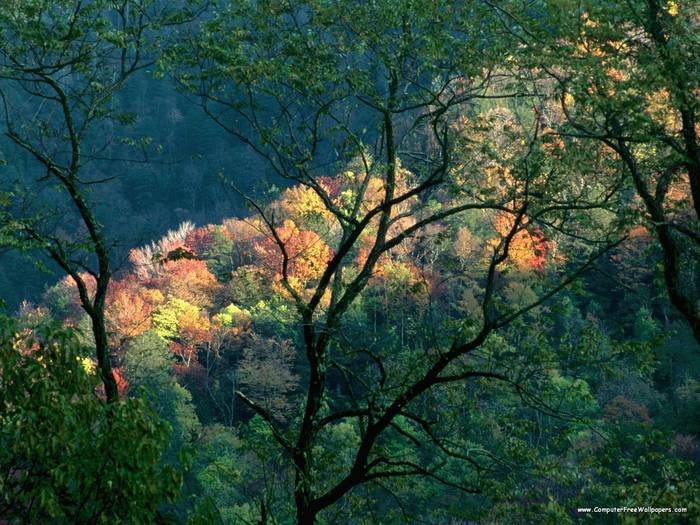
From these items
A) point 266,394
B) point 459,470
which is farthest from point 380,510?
point 266,394

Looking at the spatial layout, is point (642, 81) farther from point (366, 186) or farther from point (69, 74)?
point (69, 74)

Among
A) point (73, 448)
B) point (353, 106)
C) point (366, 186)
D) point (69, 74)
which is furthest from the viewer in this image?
point (353, 106)

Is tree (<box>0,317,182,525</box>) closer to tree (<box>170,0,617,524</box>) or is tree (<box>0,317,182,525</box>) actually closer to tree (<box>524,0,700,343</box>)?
tree (<box>170,0,617,524</box>)

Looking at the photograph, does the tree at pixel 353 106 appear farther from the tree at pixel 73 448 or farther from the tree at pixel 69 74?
the tree at pixel 73 448

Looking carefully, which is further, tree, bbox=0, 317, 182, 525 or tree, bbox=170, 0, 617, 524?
tree, bbox=170, 0, 617, 524

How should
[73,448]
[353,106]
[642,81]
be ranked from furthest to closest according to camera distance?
[353,106] → [642,81] → [73,448]

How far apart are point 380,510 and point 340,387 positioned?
1605cm

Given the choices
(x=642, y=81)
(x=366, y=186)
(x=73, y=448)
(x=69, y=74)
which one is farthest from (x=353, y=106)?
(x=73, y=448)

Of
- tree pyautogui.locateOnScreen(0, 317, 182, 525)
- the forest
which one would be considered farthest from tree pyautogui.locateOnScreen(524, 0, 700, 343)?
tree pyautogui.locateOnScreen(0, 317, 182, 525)

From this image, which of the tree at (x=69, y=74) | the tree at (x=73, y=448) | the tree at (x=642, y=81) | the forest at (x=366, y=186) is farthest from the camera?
the tree at (x=69, y=74)

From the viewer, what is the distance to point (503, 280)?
45.2 m

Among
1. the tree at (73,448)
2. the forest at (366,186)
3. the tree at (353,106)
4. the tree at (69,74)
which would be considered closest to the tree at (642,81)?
the forest at (366,186)

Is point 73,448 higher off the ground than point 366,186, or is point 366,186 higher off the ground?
point 366,186

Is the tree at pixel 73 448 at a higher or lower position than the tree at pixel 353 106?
lower
